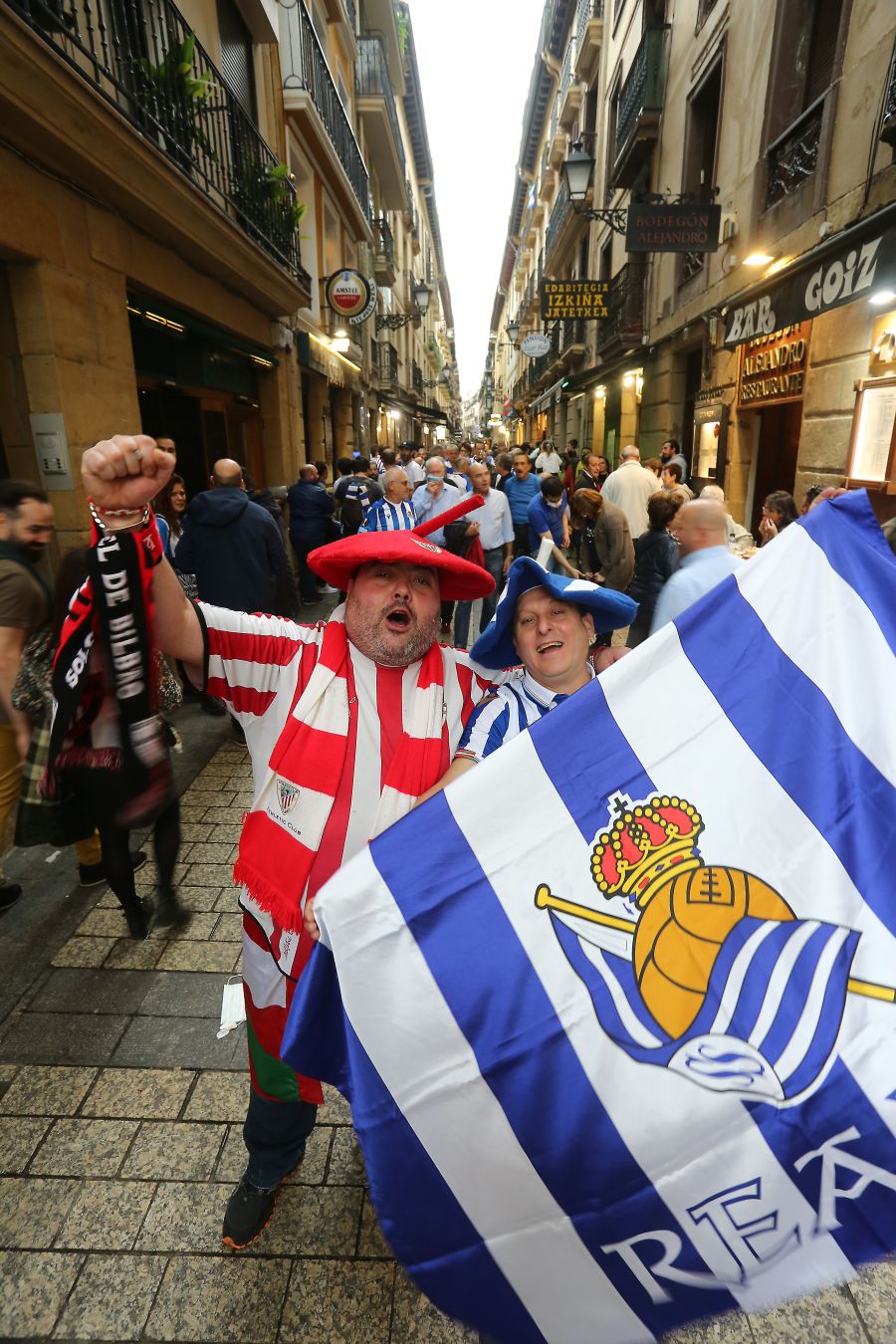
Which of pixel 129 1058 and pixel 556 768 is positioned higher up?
pixel 556 768

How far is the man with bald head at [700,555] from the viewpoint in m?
3.71

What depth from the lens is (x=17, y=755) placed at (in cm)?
331

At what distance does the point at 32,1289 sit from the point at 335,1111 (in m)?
0.94

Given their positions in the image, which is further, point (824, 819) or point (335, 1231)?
point (335, 1231)

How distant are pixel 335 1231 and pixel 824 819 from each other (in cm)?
185

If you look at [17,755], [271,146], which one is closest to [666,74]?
[271,146]

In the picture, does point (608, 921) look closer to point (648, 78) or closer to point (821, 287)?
point (821, 287)

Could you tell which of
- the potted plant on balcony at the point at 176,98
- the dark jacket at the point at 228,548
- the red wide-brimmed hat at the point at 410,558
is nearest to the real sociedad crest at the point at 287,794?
the red wide-brimmed hat at the point at 410,558

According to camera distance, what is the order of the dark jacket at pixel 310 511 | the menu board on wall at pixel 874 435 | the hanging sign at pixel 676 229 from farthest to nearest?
1. the hanging sign at pixel 676 229
2. the dark jacket at pixel 310 511
3. the menu board on wall at pixel 874 435

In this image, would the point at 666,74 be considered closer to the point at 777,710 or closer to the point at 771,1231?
the point at 777,710

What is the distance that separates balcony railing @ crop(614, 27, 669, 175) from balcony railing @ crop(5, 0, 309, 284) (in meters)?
Answer: 8.68

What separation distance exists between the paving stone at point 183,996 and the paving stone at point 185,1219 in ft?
2.39

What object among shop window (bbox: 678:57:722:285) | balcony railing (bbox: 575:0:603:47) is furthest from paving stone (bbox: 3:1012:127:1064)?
balcony railing (bbox: 575:0:603:47)

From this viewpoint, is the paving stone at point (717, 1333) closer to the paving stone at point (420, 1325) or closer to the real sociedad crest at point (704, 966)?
the paving stone at point (420, 1325)
